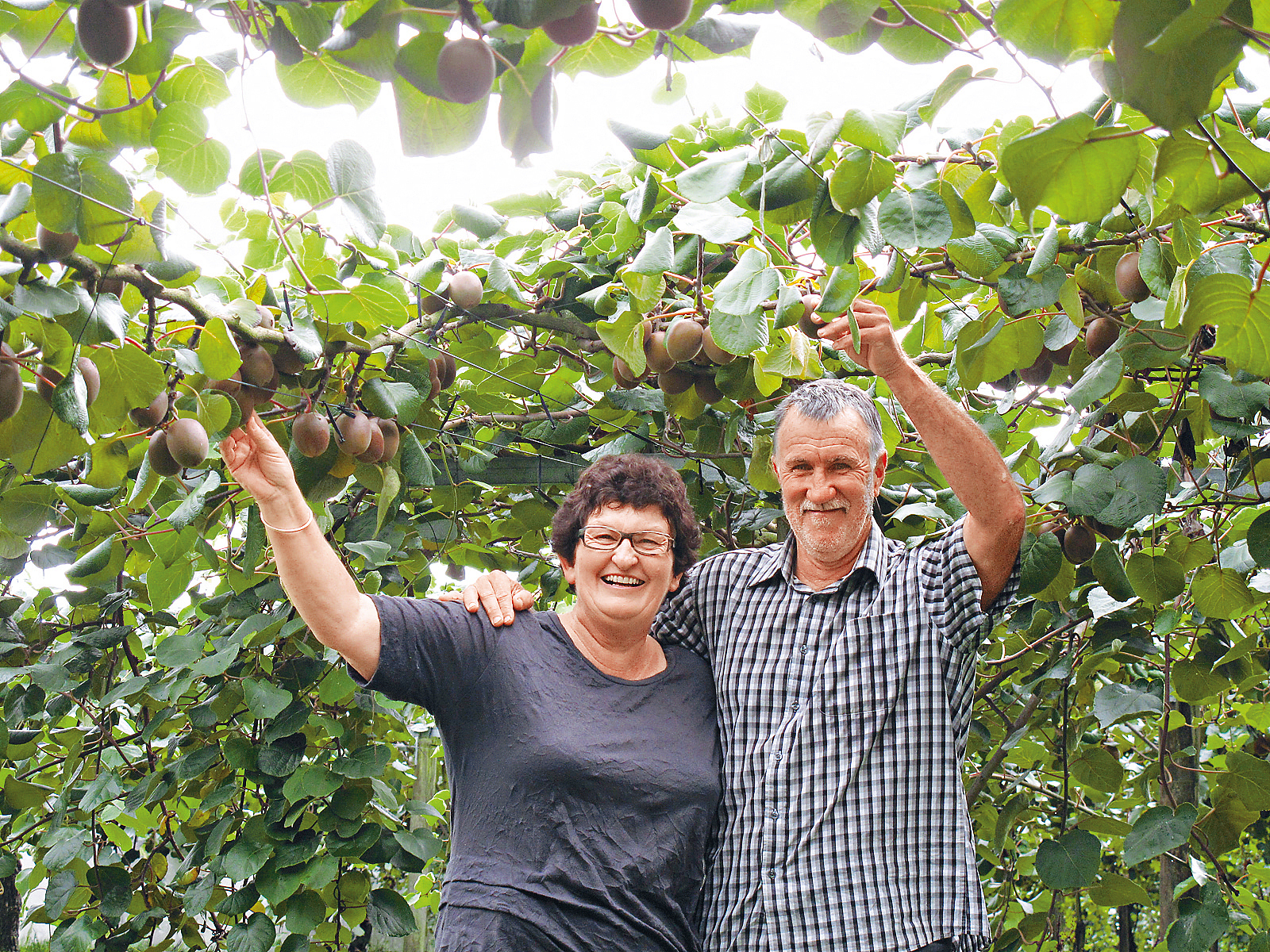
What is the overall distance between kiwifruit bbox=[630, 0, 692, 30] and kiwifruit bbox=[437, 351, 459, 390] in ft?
3.88

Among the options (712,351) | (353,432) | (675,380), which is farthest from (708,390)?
(353,432)

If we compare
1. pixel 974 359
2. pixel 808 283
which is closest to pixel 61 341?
pixel 808 283

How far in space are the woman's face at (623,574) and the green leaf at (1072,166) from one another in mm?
996

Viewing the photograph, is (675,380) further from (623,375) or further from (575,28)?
(575,28)

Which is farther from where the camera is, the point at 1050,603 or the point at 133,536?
the point at 1050,603

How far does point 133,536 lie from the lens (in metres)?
1.64

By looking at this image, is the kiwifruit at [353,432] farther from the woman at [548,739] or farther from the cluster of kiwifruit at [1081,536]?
the cluster of kiwifruit at [1081,536]

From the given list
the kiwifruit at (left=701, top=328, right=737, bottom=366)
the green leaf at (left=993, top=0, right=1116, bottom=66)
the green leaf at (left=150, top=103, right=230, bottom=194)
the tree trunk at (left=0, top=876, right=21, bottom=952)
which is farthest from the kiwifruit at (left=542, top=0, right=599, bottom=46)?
the tree trunk at (left=0, top=876, right=21, bottom=952)

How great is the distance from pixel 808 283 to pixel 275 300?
2.52 feet

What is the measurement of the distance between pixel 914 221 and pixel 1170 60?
1.72ft

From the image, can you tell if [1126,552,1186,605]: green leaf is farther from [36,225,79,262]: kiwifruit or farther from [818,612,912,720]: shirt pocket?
[36,225,79,262]: kiwifruit

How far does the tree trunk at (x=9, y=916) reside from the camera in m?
2.91

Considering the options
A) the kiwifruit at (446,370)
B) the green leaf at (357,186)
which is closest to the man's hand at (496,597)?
the kiwifruit at (446,370)

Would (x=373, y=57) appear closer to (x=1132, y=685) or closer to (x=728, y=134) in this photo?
(x=728, y=134)
